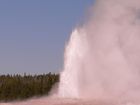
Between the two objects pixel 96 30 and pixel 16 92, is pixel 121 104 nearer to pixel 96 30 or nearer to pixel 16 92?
pixel 96 30

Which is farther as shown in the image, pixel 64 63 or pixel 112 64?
pixel 112 64

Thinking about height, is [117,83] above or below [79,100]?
above

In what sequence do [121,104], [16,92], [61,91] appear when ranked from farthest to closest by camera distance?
[16,92], [61,91], [121,104]

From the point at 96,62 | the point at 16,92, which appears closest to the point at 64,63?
the point at 96,62

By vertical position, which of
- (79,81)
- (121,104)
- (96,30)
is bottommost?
(121,104)

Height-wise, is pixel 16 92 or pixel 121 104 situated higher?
pixel 16 92

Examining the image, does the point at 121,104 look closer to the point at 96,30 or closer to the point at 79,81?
the point at 79,81

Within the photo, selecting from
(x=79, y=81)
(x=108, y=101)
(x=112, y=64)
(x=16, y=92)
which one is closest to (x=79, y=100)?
(x=108, y=101)

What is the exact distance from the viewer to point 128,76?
78.8 m

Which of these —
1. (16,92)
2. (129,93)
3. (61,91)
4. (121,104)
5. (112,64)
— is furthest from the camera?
(16,92)

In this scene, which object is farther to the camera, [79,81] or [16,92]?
[16,92]

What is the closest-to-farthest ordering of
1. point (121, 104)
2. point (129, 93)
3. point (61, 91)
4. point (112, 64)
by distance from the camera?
point (121, 104) → point (61, 91) → point (129, 93) → point (112, 64)

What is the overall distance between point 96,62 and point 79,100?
1531 centimetres

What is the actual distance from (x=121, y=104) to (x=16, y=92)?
52779 mm
